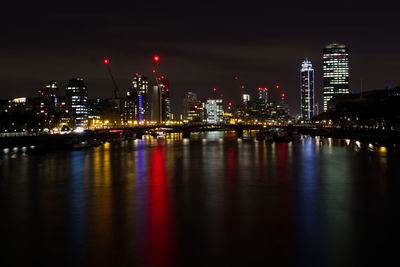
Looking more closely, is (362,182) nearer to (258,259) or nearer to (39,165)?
(258,259)

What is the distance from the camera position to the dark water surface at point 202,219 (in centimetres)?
1661

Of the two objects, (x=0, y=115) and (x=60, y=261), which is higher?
(x=0, y=115)

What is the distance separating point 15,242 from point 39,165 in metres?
39.6

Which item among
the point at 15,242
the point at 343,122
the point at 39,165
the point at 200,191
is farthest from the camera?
the point at 343,122

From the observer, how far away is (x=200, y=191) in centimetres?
3319

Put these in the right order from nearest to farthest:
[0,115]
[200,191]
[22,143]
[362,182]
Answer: [200,191] → [362,182] → [22,143] → [0,115]

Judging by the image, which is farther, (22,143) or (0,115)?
(0,115)

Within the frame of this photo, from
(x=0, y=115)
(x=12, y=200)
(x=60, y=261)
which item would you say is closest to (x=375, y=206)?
(x=60, y=261)

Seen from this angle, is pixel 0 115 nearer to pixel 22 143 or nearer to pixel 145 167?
pixel 22 143

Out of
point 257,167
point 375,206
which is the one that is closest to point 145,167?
point 257,167

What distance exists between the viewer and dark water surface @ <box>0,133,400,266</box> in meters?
16.6

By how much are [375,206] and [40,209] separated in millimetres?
20721

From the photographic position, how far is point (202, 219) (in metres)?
22.9

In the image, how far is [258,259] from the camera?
16.0 m
